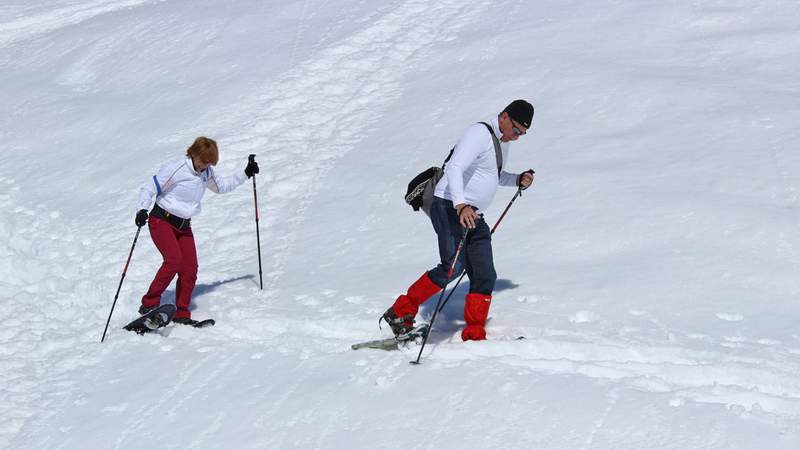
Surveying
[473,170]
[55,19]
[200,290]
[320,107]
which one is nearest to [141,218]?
[200,290]

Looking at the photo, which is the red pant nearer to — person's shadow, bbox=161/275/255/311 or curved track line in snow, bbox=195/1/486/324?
person's shadow, bbox=161/275/255/311

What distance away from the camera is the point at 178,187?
26.7 feet

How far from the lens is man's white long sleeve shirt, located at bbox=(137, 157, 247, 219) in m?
8.02

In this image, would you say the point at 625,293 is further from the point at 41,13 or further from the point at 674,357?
the point at 41,13

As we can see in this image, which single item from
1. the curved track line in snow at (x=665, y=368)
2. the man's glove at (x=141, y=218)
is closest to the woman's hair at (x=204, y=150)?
the man's glove at (x=141, y=218)

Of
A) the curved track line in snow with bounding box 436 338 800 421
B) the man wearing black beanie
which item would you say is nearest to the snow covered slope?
the curved track line in snow with bounding box 436 338 800 421

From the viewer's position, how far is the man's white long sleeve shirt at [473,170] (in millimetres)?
6738

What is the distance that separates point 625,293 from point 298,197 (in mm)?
4826

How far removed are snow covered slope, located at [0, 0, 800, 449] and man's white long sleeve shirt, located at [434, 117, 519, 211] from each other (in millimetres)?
1132

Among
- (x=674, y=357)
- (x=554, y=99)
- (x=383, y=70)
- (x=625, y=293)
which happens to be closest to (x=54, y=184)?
(x=383, y=70)

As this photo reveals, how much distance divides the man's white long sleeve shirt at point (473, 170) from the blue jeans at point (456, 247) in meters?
0.12

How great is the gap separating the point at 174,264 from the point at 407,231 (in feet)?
8.32

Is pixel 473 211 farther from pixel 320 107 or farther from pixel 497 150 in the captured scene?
pixel 320 107

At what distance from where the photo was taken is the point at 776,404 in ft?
18.9
